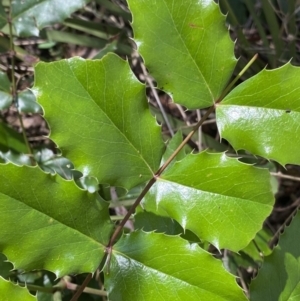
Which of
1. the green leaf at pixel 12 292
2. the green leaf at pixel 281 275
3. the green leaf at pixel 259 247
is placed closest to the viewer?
the green leaf at pixel 12 292

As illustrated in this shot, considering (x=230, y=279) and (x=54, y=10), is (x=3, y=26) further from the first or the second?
(x=230, y=279)

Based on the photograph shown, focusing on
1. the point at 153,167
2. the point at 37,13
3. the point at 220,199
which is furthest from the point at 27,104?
the point at 220,199

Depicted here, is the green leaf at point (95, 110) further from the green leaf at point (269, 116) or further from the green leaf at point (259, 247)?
the green leaf at point (259, 247)

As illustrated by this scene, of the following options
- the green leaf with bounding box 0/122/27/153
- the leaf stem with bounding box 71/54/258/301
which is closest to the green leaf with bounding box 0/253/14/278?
the leaf stem with bounding box 71/54/258/301

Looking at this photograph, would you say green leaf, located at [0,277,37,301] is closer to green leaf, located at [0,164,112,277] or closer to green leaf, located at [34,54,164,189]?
green leaf, located at [0,164,112,277]

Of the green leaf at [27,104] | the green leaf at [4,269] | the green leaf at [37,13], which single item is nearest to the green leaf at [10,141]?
the green leaf at [27,104]

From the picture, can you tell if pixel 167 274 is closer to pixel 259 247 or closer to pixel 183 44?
pixel 183 44

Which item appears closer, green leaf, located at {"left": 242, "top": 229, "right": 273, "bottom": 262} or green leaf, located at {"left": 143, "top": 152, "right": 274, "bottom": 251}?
green leaf, located at {"left": 143, "top": 152, "right": 274, "bottom": 251}

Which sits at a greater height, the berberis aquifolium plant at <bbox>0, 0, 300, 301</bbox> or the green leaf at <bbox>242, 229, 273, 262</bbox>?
the berberis aquifolium plant at <bbox>0, 0, 300, 301</bbox>

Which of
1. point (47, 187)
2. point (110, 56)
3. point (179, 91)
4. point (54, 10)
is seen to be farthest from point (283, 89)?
point (54, 10)
